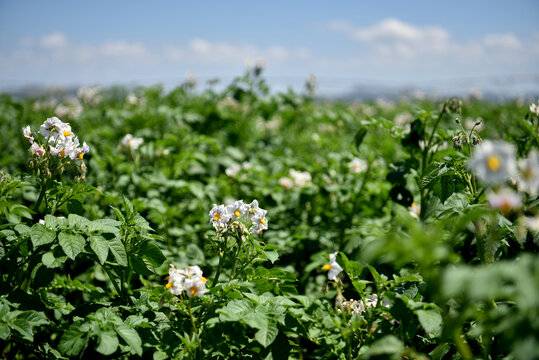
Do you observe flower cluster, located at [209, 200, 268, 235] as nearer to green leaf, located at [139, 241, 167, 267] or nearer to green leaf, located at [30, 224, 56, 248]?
green leaf, located at [139, 241, 167, 267]

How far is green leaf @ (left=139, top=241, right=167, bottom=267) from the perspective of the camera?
1.74 m

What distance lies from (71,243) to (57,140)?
0.68 m

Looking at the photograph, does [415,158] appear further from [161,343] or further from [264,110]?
[264,110]

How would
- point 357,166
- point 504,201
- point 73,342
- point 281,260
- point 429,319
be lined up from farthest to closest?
point 357,166, point 281,260, point 73,342, point 429,319, point 504,201

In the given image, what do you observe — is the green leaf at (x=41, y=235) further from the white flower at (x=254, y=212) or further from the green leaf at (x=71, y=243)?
the white flower at (x=254, y=212)

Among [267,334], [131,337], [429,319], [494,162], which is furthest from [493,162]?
[131,337]

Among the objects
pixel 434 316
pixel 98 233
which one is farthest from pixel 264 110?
pixel 434 316

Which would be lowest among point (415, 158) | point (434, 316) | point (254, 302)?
point (254, 302)

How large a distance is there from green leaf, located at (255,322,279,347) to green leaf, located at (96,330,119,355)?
51 centimetres

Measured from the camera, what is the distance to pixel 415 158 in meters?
2.66

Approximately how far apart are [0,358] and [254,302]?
4.73 ft

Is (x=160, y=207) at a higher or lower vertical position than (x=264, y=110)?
lower

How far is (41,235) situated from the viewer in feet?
5.12

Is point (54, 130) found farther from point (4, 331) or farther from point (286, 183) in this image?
point (286, 183)
